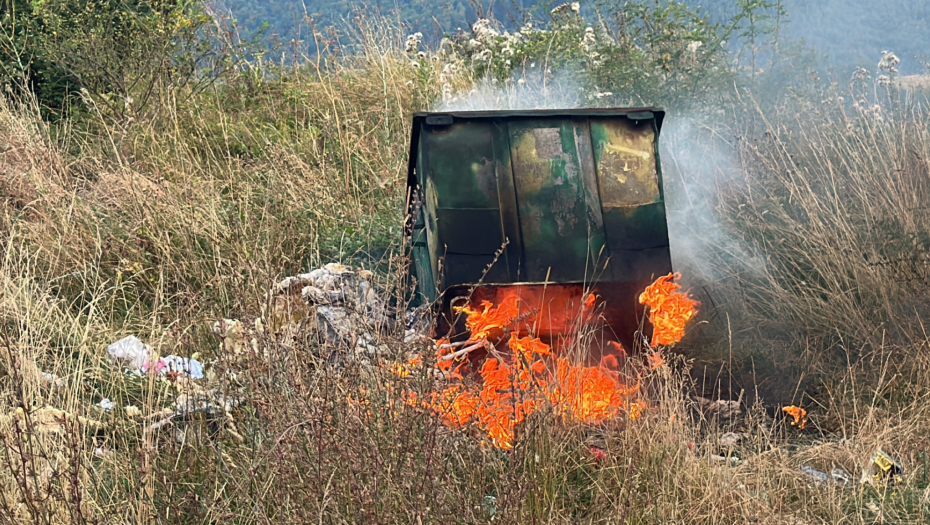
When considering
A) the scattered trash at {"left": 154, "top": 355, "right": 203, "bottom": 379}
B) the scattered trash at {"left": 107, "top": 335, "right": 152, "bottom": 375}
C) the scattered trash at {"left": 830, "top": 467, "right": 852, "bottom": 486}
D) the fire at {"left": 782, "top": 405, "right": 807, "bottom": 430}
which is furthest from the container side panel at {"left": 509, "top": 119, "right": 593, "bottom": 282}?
the scattered trash at {"left": 107, "top": 335, "right": 152, "bottom": 375}

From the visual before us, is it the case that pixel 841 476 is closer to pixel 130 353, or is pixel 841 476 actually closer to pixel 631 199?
pixel 631 199

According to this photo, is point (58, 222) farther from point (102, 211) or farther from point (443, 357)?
point (443, 357)

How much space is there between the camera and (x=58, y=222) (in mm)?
5715

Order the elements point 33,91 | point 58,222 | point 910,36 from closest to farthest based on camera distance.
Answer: point 58,222 → point 33,91 → point 910,36

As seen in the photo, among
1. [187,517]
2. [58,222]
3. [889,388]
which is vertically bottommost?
[889,388]

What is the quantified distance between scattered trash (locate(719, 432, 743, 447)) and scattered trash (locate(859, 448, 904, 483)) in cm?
56

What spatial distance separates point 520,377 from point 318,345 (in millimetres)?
945

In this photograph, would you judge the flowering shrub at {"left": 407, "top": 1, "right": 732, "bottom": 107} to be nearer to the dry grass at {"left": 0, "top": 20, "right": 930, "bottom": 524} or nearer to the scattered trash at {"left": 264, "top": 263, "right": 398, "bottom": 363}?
the dry grass at {"left": 0, "top": 20, "right": 930, "bottom": 524}

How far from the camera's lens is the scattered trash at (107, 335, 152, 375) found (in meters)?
4.41

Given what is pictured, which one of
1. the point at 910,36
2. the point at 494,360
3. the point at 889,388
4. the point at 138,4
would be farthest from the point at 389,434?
the point at 910,36

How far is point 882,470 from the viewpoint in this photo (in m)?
Answer: 3.44

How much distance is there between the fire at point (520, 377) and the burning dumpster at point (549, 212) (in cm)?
9

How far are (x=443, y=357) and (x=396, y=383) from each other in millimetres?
1011

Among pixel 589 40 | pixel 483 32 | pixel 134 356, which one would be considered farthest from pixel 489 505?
pixel 483 32
